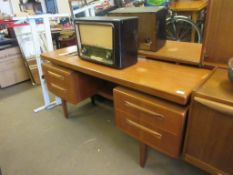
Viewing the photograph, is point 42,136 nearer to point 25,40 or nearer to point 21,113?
point 21,113

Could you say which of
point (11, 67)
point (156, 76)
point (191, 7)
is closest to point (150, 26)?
point (156, 76)

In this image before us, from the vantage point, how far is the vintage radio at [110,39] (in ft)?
3.47

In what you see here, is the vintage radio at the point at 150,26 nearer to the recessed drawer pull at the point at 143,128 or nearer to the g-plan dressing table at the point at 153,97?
the g-plan dressing table at the point at 153,97

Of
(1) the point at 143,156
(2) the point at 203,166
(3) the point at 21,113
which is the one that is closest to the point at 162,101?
(2) the point at 203,166

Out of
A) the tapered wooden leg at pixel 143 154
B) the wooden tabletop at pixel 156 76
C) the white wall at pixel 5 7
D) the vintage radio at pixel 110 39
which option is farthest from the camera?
the white wall at pixel 5 7

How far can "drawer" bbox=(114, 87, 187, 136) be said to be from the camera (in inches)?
32.9

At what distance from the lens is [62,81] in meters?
1.45

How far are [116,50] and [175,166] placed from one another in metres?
0.90

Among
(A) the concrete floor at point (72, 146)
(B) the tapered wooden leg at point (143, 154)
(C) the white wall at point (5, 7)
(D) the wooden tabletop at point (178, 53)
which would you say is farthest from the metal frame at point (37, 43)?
(C) the white wall at point (5, 7)

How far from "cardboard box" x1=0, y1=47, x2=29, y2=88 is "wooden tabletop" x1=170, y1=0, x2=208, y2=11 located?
2.26 metres

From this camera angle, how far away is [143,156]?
3.96 ft

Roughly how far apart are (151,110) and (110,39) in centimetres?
51

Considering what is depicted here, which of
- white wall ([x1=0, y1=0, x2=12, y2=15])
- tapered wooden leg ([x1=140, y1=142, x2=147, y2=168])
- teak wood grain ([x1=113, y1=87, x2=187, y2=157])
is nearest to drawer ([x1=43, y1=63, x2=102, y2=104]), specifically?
teak wood grain ([x1=113, y1=87, x2=187, y2=157])

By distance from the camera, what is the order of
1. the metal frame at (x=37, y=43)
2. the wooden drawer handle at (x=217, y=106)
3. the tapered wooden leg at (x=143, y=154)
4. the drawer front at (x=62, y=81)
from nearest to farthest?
the wooden drawer handle at (x=217, y=106) < the tapered wooden leg at (x=143, y=154) < the drawer front at (x=62, y=81) < the metal frame at (x=37, y=43)
